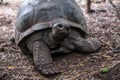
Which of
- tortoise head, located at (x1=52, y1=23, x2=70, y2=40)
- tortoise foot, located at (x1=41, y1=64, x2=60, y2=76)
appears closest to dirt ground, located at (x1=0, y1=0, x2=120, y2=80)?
tortoise foot, located at (x1=41, y1=64, x2=60, y2=76)

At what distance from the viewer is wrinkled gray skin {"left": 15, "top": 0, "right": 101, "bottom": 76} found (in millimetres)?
3398

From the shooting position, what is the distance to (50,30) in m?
3.52

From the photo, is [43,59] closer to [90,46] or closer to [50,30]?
[50,30]

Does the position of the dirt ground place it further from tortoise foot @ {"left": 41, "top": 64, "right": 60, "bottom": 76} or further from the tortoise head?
the tortoise head

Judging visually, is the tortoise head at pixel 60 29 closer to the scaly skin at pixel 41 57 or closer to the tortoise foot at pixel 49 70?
the scaly skin at pixel 41 57

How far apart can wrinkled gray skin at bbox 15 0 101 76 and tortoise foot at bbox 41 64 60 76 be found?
64mm

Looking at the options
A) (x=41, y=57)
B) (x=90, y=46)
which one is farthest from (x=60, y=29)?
(x=90, y=46)

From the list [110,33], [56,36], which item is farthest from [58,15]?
[110,33]

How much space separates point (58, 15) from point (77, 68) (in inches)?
26.4

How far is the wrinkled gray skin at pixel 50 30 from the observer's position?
3.40m

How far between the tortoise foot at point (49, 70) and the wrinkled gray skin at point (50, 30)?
64 mm

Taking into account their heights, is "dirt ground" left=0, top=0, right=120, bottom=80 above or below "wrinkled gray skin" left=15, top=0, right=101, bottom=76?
below

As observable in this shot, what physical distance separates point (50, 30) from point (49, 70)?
54cm

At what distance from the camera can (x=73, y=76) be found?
10.2ft
